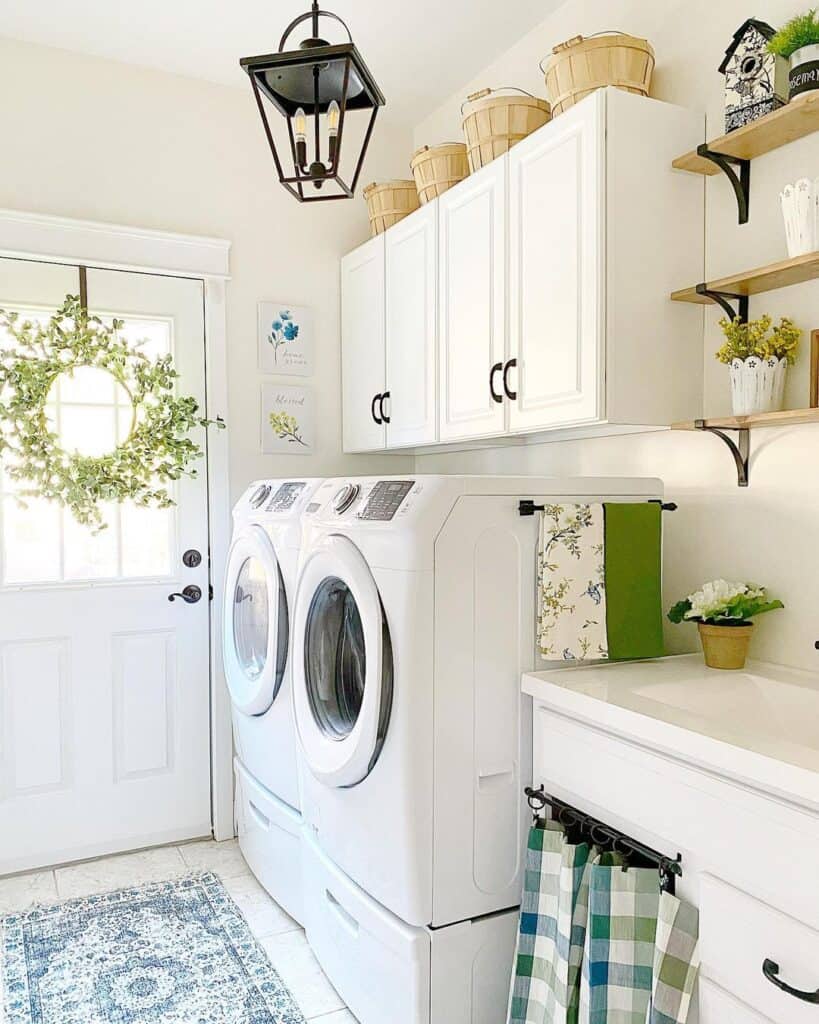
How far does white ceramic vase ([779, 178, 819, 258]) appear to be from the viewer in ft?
5.39

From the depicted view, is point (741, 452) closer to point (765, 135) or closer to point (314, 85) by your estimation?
point (765, 135)

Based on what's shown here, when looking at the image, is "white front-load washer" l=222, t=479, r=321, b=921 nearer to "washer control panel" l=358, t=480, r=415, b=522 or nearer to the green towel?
"washer control panel" l=358, t=480, r=415, b=522

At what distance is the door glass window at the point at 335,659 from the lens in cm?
202

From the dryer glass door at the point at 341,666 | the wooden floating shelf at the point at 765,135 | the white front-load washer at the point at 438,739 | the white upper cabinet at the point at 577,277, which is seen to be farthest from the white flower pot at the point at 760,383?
the dryer glass door at the point at 341,666

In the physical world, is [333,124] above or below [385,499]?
above

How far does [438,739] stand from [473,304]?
129 cm

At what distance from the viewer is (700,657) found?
2.05 m

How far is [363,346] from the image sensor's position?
123 inches

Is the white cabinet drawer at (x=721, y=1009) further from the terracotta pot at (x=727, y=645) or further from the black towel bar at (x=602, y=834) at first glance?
the terracotta pot at (x=727, y=645)

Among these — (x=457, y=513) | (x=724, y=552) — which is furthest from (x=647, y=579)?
(x=457, y=513)

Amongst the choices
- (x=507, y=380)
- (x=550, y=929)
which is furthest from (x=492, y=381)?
(x=550, y=929)

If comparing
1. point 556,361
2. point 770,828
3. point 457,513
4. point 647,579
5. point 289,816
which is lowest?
point 289,816

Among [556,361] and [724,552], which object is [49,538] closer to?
[556,361]

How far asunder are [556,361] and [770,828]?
1.22 meters
